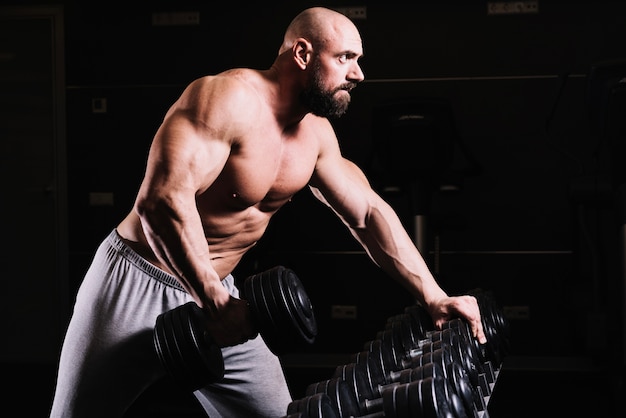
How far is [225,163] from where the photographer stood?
2.14 m

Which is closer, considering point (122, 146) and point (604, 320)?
point (604, 320)

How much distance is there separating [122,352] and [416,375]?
86 centimetres

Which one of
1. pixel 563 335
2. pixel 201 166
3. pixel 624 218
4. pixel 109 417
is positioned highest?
pixel 201 166

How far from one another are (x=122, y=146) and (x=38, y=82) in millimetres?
720

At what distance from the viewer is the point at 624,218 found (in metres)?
3.34

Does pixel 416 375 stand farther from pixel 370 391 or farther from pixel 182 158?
pixel 182 158

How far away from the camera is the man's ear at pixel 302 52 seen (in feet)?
6.97

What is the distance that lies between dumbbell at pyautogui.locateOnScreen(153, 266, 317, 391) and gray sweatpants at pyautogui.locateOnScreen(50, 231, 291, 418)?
0.35 meters

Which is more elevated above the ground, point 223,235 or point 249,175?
point 249,175

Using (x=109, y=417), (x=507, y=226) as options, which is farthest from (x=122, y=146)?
(x=109, y=417)

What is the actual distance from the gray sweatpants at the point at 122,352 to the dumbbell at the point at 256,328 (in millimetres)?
347

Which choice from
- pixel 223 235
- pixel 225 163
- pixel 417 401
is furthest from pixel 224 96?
pixel 417 401

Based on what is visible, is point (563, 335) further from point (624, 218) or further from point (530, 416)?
point (624, 218)

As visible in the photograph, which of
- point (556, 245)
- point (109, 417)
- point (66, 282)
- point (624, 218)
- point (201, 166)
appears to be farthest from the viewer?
point (66, 282)
